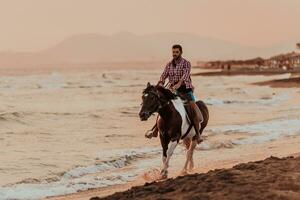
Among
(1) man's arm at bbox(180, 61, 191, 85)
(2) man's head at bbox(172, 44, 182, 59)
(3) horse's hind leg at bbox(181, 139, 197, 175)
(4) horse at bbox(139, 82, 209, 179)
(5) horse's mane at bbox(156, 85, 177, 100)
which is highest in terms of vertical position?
(2) man's head at bbox(172, 44, 182, 59)

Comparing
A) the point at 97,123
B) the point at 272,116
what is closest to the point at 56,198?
the point at 97,123

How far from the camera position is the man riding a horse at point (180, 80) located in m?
12.6

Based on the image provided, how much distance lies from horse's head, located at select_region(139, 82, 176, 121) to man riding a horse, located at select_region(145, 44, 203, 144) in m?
0.37

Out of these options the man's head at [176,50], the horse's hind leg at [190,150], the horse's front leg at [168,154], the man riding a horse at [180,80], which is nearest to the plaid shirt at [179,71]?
the man riding a horse at [180,80]

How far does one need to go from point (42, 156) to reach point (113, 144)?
10.1 ft

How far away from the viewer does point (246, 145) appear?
18500mm

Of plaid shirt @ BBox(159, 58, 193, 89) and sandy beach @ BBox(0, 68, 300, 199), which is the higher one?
plaid shirt @ BBox(159, 58, 193, 89)

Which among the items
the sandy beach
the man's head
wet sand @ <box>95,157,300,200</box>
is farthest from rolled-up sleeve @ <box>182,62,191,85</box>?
wet sand @ <box>95,157,300,200</box>

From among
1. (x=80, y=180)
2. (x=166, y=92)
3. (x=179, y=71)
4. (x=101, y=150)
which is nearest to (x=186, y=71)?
(x=179, y=71)

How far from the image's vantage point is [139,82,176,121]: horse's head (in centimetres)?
1191

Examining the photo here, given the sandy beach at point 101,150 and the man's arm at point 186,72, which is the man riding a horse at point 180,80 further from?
the sandy beach at point 101,150

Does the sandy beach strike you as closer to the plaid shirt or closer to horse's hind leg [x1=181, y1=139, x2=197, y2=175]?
horse's hind leg [x1=181, y1=139, x2=197, y2=175]

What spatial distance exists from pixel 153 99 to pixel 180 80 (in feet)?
2.94

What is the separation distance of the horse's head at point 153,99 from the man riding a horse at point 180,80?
Answer: 373 millimetres
